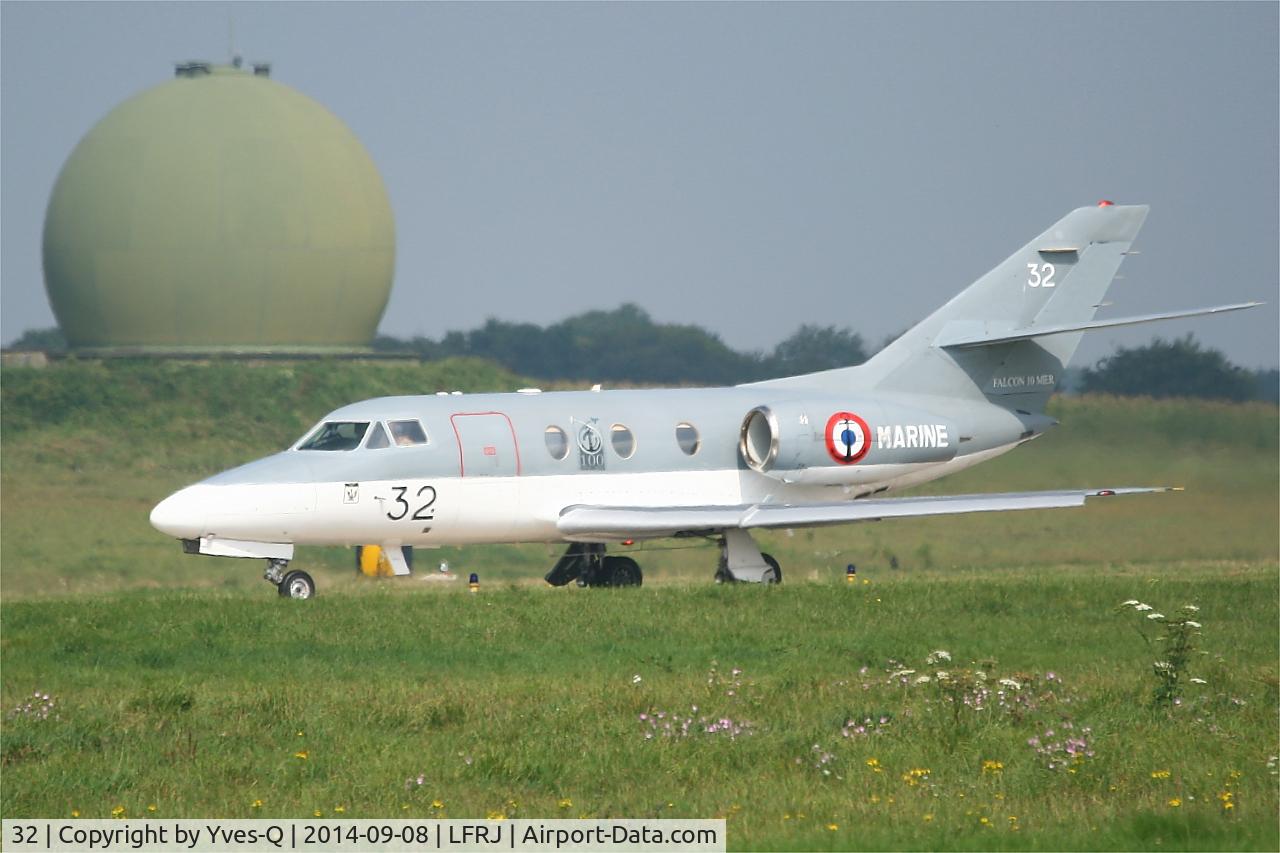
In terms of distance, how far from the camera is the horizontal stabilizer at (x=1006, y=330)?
22.4 meters

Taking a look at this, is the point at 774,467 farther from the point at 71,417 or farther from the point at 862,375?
the point at 71,417

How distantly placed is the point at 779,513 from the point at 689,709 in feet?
31.7

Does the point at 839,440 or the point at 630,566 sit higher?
the point at 839,440

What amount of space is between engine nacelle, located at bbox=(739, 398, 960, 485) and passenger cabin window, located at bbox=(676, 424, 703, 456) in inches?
27.8

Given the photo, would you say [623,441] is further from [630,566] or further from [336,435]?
[336,435]

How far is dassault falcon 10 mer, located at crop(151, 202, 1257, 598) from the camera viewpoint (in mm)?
20234

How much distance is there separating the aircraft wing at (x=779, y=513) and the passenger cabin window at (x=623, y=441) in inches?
33.8

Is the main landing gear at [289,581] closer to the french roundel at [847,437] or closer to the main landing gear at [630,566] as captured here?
the main landing gear at [630,566]

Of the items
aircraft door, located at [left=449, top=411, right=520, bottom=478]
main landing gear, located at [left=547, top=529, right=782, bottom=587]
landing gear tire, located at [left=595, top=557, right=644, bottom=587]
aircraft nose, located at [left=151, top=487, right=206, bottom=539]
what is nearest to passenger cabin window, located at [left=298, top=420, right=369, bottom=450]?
aircraft door, located at [left=449, top=411, right=520, bottom=478]

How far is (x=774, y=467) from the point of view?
74.9ft

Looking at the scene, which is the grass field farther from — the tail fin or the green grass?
the tail fin

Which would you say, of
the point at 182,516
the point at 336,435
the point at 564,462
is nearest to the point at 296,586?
the point at 182,516

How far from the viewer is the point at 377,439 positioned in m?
20.7

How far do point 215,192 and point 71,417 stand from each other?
6.41 metres
